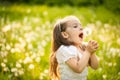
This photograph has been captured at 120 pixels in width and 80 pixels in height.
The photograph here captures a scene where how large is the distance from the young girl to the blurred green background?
50cm

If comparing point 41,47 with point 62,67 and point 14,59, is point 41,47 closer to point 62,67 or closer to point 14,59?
point 14,59

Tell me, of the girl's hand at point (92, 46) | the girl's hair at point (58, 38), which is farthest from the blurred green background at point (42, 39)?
the girl's hand at point (92, 46)

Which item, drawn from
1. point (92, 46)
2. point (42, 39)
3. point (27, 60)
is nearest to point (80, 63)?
point (92, 46)

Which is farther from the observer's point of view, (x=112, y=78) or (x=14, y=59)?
(x=14, y=59)

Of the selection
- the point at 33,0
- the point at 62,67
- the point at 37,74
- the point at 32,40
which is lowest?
the point at 33,0

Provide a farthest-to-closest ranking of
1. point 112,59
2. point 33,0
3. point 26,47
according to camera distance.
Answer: point 33,0, point 26,47, point 112,59

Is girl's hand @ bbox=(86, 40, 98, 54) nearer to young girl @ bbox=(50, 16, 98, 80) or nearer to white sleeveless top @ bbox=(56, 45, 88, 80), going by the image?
young girl @ bbox=(50, 16, 98, 80)

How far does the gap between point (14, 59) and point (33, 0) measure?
8.02 metres

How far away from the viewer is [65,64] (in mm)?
3814

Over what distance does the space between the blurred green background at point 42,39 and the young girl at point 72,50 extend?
1.65ft

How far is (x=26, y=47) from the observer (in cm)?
625

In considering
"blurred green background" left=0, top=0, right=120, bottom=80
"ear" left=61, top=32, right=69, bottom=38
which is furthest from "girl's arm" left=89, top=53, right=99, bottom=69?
"blurred green background" left=0, top=0, right=120, bottom=80

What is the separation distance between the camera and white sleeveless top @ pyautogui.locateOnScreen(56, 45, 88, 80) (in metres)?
3.77

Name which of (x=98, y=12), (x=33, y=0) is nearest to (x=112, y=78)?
(x=98, y=12)
